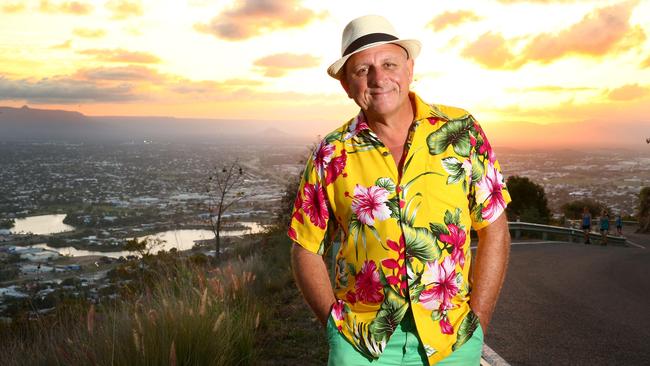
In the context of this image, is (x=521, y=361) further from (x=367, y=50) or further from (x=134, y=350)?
(x=367, y=50)

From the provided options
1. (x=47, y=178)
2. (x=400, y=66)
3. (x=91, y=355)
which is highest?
(x=400, y=66)

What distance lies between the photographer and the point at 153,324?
5.13m

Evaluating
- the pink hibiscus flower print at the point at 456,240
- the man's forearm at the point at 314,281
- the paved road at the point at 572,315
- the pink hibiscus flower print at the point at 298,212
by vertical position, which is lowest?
the paved road at the point at 572,315

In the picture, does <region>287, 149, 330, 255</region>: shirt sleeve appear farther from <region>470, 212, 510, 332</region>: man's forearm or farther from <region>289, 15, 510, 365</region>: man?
<region>470, 212, 510, 332</region>: man's forearm

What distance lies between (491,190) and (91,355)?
3.48 meters

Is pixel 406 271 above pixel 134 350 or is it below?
above

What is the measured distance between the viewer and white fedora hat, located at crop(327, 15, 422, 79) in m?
3.17

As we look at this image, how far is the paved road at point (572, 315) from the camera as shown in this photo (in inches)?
265

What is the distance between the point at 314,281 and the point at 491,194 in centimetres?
93

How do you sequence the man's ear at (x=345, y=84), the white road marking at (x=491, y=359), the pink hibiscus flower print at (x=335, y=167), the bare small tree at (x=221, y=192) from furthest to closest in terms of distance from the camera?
the bare small tree at (x=221, y=192) → the white road marking at (x=491, y=359) → the man's ear at (x=345, y=84) → the pink hibiscus flower print at (x=335, y=167)

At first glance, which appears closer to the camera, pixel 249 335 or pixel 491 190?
pixel 491 190

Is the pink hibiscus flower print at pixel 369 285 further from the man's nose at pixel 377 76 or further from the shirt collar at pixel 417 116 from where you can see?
the man's nose at pixel 377 76

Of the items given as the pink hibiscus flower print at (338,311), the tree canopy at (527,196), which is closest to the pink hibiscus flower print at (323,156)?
the pink hibiscus flower print at (338,311)

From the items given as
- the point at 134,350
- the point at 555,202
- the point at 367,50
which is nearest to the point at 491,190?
the point at 367,50
